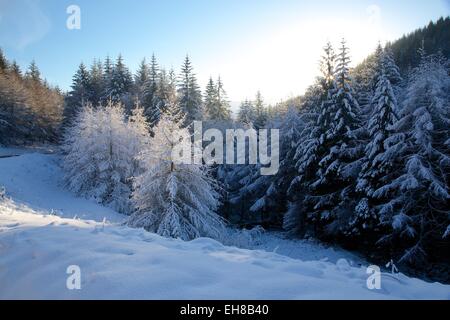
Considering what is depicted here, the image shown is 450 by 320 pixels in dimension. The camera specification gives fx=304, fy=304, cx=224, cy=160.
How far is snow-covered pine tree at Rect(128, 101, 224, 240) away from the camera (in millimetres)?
14594

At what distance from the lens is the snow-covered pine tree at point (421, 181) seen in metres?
15.1

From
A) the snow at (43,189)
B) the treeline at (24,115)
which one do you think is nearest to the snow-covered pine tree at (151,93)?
the snow at (43,189)

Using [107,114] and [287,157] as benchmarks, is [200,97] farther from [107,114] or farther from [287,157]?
[287,157]

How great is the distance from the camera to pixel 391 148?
15906 millimetres

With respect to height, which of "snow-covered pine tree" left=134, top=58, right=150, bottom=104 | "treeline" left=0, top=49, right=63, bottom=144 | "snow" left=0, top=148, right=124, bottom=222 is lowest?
"snow" left=0, top=148, right=124, bottom=222

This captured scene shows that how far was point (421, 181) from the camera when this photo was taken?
1544 cm

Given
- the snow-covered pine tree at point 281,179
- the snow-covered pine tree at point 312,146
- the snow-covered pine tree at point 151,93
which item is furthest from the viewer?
the snow-covered pine tree at point 151,93

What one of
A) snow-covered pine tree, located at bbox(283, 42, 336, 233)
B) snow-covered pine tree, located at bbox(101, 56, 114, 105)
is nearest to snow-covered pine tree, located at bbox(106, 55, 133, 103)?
snow-covered pine tree, located at bbox(101, 56, 114, 105)

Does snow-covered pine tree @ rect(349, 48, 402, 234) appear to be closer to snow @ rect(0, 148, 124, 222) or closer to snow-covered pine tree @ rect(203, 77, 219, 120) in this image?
snow @ rect(0, 148, 124, 222)

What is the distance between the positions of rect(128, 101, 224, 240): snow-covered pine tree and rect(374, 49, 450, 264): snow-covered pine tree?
9391mm

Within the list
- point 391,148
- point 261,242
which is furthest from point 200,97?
point 391,148

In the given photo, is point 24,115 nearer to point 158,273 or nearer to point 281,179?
point 281,179

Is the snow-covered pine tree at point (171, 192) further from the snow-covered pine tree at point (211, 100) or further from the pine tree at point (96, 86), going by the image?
the pine tree at point (96, 86)

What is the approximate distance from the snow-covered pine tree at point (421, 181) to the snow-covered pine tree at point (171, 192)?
939 centimetres
